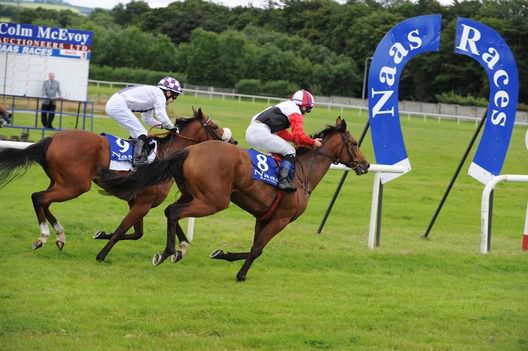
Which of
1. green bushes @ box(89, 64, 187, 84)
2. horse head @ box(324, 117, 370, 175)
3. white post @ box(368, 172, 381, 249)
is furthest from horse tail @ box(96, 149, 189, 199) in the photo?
green bushes @ box(89, 64, 187, 84)

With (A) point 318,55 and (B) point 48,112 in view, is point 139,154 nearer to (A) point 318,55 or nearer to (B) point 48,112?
(B) point 48,112

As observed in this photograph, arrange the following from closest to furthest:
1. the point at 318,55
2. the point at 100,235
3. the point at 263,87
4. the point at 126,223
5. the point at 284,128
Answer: the point at 126,223
the point at 284,128
the point at 100,235
the point at 263,87
the point at 318,55

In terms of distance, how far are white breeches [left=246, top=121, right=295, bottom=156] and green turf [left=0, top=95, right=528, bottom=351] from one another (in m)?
1.15

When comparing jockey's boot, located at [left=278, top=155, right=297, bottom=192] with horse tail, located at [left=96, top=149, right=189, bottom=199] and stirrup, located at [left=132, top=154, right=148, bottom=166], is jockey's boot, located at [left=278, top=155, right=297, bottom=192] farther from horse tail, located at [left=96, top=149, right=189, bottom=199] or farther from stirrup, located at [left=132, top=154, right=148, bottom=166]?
stirrup, located at [left=132, top=154, right=148, bottom=166]

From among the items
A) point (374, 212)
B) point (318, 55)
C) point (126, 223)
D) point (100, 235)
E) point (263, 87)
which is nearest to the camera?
point (126, 223)

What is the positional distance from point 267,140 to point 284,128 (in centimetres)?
31

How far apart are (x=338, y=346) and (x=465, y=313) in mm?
1641

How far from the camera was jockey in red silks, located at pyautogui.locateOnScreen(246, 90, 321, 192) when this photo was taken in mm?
8633

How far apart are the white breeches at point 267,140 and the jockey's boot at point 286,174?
0.10 m

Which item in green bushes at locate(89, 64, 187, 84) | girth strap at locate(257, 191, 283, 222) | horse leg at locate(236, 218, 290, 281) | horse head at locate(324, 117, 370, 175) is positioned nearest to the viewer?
horse leg at locate(236, 218, 290, 281)

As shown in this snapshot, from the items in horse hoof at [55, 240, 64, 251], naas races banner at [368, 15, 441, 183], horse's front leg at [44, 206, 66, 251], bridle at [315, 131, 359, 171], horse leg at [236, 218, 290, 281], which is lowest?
horse hoof at [55, 240, 64, 251]

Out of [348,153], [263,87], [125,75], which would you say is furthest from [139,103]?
[263,87]

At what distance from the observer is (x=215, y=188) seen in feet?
26.5

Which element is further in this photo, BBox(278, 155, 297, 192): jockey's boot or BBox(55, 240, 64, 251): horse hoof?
BBox(55, 240, 64, 251): horse hoof
